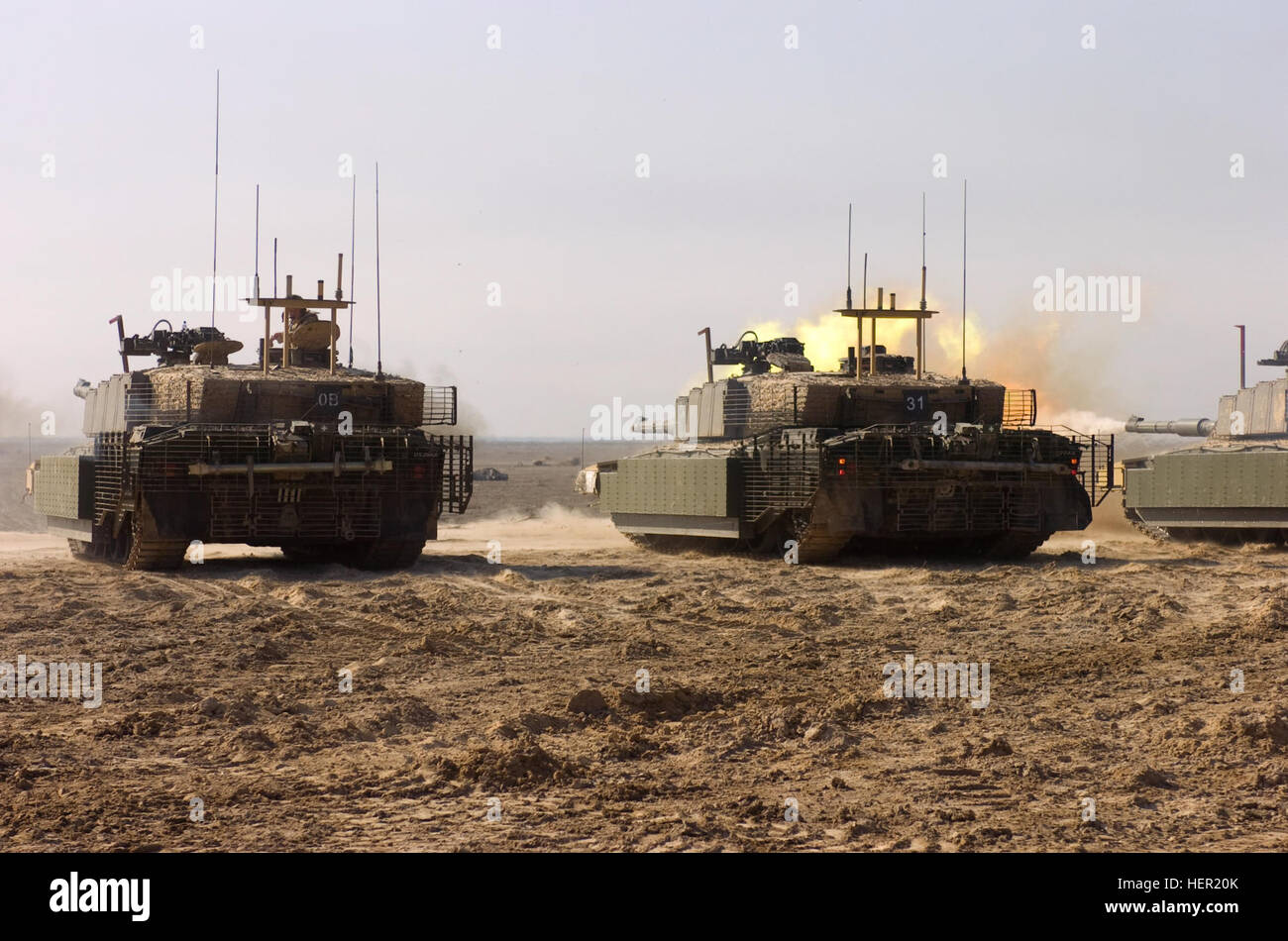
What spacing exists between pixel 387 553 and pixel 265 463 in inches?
83.5

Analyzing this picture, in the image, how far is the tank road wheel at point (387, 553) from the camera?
70.3ft

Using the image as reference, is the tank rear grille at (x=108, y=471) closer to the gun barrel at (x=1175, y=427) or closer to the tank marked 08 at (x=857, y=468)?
the tank marked 08 at (x=857, y=468)

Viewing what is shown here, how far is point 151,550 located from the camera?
789 inches

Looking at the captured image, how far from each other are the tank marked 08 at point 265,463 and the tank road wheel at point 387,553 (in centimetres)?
2

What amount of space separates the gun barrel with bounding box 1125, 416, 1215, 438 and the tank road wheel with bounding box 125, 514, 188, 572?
17.5 meters

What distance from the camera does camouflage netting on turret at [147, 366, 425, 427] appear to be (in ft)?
70.4

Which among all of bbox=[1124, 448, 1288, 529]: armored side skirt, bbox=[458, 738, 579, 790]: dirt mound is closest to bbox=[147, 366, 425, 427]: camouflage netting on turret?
bbox=[1124, 448, 1288, 529]: armored side skirt

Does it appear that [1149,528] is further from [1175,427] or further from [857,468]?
[857,468]

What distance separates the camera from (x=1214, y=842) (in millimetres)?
7711

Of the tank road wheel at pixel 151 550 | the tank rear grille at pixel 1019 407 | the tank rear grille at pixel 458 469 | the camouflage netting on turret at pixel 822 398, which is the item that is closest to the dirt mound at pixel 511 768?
the tank road wheel at pixel 151 550

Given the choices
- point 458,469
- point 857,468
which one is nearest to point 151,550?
point 458,469

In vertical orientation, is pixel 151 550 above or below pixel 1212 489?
below

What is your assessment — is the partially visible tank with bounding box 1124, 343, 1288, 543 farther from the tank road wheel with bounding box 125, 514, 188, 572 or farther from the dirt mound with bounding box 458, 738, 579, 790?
the dirt mound with bounding box 458, 738, 579, 790

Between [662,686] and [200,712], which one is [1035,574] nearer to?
[662,686]
